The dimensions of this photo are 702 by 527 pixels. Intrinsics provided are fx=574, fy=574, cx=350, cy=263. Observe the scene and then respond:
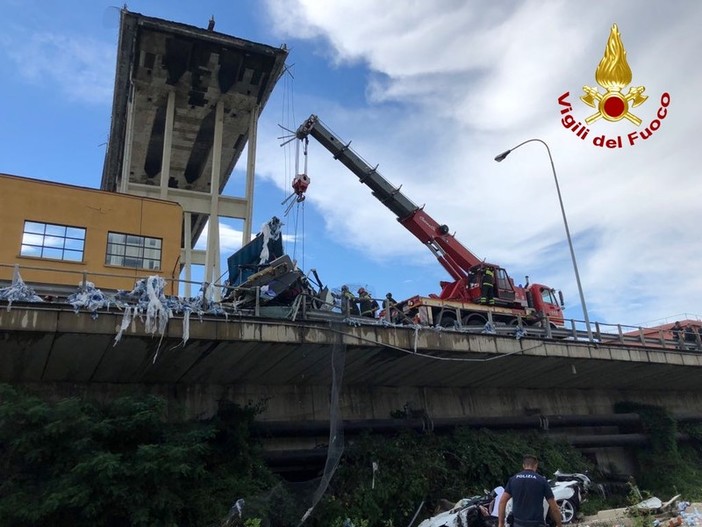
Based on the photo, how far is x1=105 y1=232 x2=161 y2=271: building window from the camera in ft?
61.3

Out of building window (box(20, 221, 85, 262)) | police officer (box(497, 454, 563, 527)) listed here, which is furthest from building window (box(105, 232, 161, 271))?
police officer (box(497, 454, 563, 527))

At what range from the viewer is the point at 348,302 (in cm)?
1440

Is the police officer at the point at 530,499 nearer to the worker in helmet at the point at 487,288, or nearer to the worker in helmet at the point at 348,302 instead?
the worker in helmet at the point at 348,302

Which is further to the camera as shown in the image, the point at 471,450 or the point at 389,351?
→ the point at 471,450

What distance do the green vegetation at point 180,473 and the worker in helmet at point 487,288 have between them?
6901 mm

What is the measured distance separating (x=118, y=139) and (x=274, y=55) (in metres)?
10.6

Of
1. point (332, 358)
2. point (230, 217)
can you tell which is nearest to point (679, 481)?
point (332, 358)

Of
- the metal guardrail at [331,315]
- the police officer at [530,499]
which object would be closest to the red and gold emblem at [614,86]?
the metal guardrail at [331,315]

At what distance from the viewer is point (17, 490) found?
32.6 ft

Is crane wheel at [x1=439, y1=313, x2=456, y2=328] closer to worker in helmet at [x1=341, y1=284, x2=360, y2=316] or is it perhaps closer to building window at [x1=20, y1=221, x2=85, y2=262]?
worker in helmet at [x1=341, y1=284, x2=360, y2=316]

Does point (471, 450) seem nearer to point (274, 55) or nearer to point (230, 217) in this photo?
point (230, 217)

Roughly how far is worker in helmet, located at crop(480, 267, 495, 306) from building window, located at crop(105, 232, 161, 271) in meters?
11.5

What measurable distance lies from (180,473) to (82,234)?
1038 cm

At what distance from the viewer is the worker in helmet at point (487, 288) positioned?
69.2 ft
